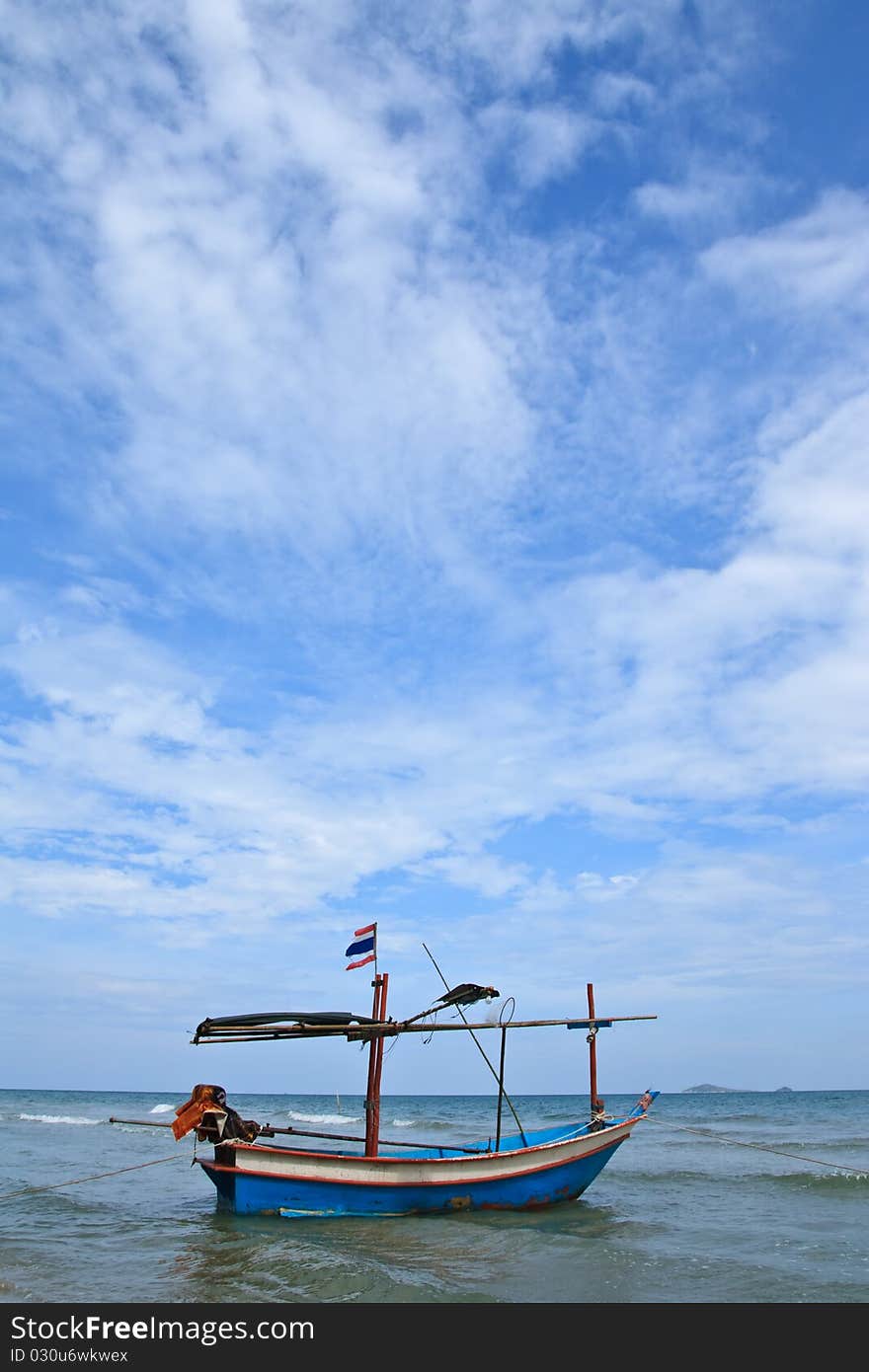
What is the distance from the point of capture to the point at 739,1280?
40.7 ft

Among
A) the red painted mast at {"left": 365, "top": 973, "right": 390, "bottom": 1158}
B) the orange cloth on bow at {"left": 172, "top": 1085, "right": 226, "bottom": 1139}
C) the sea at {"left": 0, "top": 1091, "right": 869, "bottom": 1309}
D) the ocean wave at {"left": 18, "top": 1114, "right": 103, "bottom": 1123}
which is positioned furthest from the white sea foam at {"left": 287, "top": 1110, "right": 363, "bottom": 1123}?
the orange cloth on bow at {"left": 172, "top": 1085, "right": 226, "bottom": 1139}

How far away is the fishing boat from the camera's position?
603 inches

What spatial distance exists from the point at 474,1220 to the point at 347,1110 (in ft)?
Answer: 270

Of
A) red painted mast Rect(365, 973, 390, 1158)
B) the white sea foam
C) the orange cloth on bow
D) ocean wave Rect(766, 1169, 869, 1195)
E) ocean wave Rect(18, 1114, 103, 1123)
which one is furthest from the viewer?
the white sea foam

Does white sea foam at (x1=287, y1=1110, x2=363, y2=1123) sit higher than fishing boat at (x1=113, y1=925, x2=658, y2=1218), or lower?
lower

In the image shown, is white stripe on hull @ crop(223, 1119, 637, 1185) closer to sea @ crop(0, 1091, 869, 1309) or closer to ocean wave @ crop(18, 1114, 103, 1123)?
sea @ crop(0, 1091, 869, 1309)

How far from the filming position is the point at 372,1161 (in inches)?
625

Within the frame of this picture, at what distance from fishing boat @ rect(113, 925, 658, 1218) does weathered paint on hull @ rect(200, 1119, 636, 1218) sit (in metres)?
0.02

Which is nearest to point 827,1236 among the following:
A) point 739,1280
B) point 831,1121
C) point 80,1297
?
point 739,1280

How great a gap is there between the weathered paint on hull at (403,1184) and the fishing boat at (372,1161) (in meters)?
0.02

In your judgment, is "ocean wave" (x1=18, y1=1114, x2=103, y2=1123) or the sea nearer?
the sea

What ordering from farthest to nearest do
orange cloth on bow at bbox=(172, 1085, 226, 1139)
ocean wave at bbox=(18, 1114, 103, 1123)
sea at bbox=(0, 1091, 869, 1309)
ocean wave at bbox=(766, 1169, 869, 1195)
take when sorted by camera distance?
ocean wave at bbox=(18, 1114, 103, 1123) < ocean wave at bbox=(766, 1169, 869, 1195) < orange cloth on bow at bbox=(172, 1085, 226, 1139) < sea at bbox=(0, 1091, 869, 1309)
